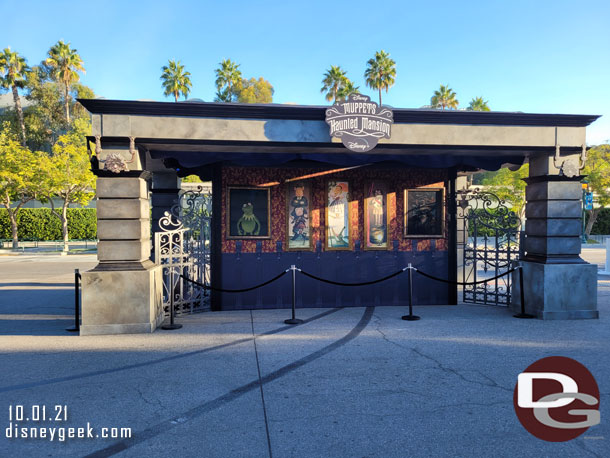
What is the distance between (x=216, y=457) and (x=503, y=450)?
250cm

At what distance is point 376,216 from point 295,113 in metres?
3.49

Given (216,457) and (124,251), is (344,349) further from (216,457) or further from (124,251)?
(124,251)

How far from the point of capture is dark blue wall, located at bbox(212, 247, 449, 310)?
34.2 feet

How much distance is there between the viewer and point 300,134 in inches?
352

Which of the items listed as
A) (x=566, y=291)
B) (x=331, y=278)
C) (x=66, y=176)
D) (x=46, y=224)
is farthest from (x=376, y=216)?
(x=46, y=224)

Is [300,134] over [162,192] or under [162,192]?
over

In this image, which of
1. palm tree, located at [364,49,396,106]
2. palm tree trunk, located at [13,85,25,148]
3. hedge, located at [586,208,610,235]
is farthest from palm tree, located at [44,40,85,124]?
hedge, located at [586,208,610,235]

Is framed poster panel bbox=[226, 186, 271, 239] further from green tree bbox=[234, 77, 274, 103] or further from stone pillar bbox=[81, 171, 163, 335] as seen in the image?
green tree bbox=[234, 77, 274, 103]

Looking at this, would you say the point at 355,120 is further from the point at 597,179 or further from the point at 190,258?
the point at 597,179

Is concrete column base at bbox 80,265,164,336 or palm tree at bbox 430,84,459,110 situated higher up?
palm tree at bbox 430,84,459,110

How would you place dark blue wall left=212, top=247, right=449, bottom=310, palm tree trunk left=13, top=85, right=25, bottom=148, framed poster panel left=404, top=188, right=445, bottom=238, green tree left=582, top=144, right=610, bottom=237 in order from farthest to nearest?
palm tree trunk left=13, top=85, right=25, bottom=148, green tree left=582, top=144, right=610, bottom=237, framed poster panel left=404, top=188, right=445, bottom=238, dark blue wall left=212, top=247, right=449, bottom=310

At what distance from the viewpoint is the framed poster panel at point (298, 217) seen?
1060 cm

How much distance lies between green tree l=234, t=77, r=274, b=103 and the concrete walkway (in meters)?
62.5

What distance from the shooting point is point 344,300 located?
35.1 feet
